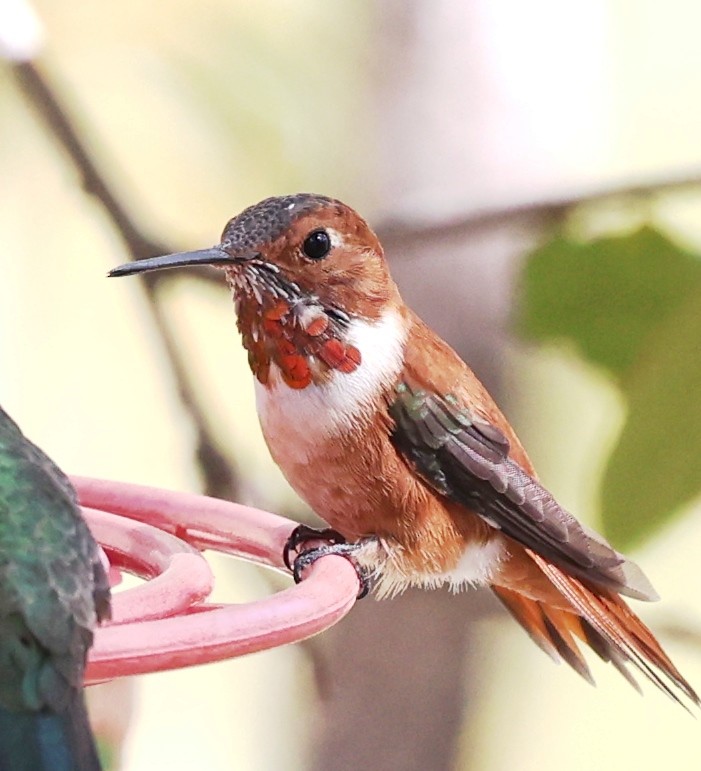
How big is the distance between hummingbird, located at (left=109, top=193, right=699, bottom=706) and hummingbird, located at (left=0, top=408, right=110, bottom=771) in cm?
25

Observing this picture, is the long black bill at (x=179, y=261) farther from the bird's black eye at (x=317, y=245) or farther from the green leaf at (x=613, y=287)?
the green leaf at (x=613, y=287)

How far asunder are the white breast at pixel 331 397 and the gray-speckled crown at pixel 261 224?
0.42ft

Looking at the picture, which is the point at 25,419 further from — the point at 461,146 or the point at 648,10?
the point at 648,10

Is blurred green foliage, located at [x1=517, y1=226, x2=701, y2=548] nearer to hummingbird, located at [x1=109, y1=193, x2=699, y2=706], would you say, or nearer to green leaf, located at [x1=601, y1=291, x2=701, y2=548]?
green leaf, located at [x1=601, y1=291, x2=701, y2=548]

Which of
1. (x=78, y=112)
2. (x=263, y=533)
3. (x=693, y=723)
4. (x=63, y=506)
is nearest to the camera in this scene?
(x=63, y=506)

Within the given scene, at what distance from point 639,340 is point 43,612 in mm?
1150

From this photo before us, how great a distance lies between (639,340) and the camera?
61.2 inches

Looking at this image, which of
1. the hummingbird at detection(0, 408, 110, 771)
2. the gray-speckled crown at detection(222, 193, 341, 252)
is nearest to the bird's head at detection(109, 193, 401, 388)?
the gray-speckled crown at detection(222, 193, 341, 252)

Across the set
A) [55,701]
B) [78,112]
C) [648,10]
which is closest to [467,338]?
[648,10]

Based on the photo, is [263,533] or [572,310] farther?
[572,310]

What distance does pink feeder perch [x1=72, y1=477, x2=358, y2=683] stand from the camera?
0.53 meters

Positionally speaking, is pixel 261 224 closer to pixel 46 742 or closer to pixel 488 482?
pixel 488 482

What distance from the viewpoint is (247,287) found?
898 millimetres

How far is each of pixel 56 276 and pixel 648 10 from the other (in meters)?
0.92
